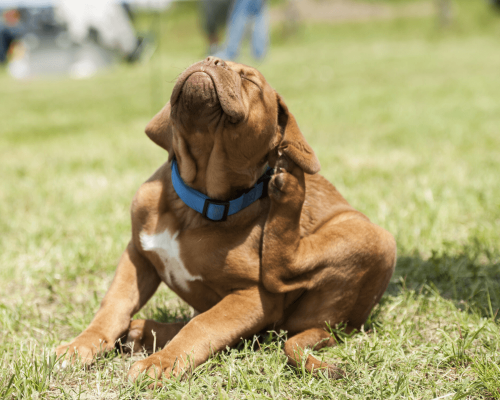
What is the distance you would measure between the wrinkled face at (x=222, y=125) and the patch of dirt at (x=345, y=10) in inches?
866

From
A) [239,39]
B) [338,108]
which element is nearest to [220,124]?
[338,108]

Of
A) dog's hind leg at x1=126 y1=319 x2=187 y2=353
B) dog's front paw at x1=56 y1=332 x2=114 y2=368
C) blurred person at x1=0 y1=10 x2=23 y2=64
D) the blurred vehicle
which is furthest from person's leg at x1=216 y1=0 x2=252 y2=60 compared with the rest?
blurred person at x1=0 y1=10 x2=23 y2=64

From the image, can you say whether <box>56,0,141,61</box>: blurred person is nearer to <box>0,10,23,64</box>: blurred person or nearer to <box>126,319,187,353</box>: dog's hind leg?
<box>0,10,23,64</box>: blurred person

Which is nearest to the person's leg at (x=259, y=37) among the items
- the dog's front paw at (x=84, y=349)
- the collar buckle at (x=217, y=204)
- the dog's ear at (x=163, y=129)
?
the dog's ear at (x=163, y=129)

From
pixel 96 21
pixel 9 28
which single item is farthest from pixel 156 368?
pixel 9 28

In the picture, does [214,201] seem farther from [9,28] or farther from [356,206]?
[9,28]

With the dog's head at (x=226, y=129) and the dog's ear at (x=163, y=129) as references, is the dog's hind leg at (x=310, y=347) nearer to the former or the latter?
the dog's head at (x=226, y=129)

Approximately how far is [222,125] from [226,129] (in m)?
0.02

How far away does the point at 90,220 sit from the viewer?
389 centimetres

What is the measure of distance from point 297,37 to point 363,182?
63.3 feet

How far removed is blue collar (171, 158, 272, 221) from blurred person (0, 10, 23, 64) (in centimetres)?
1793

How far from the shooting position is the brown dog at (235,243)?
80.6 inches

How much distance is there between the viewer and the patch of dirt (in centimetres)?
2414

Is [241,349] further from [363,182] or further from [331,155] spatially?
[331,155]
